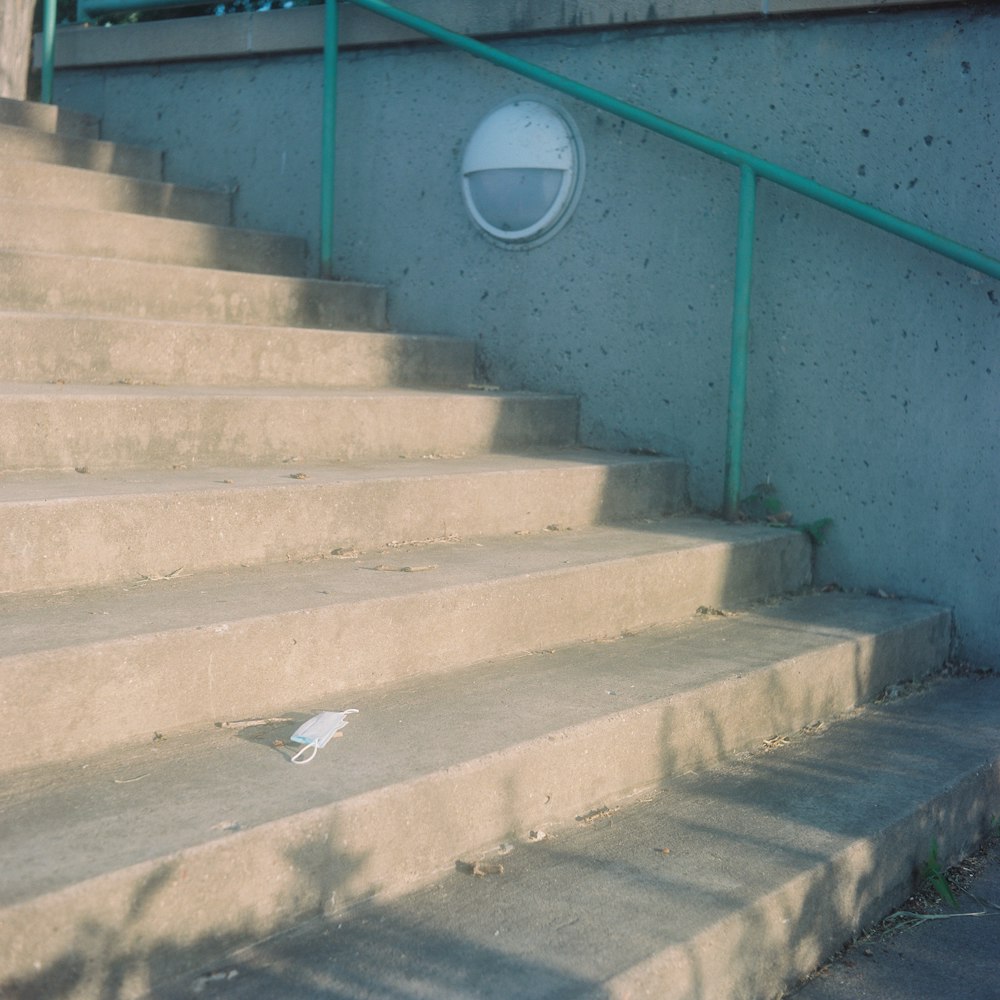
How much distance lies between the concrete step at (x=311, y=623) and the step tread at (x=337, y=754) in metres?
0.05

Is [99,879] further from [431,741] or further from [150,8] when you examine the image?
[150,8]

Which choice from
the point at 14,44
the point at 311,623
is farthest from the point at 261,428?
the point at 14,44

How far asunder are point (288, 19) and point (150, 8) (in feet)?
2.70

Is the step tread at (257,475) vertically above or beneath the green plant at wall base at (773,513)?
above

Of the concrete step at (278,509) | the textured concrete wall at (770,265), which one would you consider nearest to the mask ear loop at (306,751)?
the concrete step at (278,509)

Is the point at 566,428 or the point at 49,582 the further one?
the point at 566,428

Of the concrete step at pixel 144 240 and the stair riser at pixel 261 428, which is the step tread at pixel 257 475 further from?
the concrete step at pixel 144 240

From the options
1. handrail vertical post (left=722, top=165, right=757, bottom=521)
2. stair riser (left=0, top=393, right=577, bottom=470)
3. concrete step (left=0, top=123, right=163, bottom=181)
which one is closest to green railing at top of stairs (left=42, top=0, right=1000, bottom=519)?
handrail vertical post (left=722, top=165, right=757, bottom=521)

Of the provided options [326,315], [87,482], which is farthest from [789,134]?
[87,482]

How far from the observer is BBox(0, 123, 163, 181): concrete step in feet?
15.6

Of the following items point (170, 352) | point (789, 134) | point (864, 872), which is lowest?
point (864, 872)

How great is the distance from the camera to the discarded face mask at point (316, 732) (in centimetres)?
216

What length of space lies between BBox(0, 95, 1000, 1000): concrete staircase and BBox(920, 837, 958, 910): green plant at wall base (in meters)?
0.05

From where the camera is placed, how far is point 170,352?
3590mm
